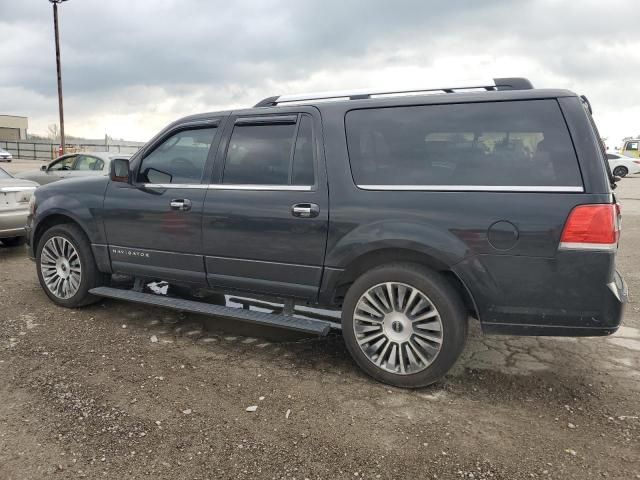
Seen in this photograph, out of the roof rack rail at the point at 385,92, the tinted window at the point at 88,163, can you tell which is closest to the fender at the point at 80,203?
the roof rack rail at the point at 385,92

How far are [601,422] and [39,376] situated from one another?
368 cm

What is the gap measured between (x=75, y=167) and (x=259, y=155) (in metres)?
8.74

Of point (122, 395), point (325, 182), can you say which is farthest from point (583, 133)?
point (122, 395)

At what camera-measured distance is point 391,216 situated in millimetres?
3191

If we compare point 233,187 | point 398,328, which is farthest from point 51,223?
point 398,328

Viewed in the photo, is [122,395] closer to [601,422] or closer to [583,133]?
[601,422]

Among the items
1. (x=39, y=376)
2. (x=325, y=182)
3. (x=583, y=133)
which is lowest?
(x=39, y=376)

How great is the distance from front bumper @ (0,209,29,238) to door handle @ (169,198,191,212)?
4109mm

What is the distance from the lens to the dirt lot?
245 cm

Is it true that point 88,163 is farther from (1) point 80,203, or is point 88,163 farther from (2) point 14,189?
(1) point 80,203

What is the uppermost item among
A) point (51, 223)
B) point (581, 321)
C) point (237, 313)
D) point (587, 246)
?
point (587, 246)

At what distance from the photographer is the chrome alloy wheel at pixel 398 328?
10.5 feet

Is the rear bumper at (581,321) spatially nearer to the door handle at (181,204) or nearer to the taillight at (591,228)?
the taillight at (591,228)

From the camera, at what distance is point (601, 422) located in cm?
289
